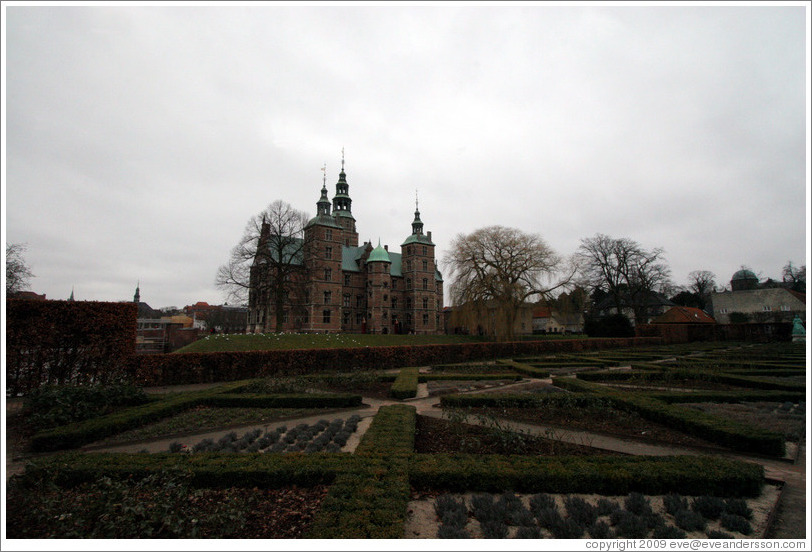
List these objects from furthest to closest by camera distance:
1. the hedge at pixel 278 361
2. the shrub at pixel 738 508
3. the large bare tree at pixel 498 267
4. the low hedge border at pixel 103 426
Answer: the large bare tree at pixel 498 267, the hedge at pixel 278 361, the low hedge border at pixel 103 426, the shrub at pixel 738 508

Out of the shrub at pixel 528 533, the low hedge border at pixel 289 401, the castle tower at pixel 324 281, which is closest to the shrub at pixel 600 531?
the shrub at pixel 528 533

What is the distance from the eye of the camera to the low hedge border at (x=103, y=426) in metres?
6.71

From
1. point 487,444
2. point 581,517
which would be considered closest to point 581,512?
point 581,517

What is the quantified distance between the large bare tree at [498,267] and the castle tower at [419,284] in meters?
21.9

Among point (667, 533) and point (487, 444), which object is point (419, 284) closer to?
point (487, 444)

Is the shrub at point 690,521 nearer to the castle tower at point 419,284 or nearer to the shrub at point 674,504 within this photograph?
the shrub at point 674,504

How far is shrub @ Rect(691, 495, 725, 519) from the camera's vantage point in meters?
4.16

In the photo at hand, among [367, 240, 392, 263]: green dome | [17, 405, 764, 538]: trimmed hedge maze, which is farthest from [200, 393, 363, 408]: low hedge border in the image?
[367, 240, 392, 263]: green dome

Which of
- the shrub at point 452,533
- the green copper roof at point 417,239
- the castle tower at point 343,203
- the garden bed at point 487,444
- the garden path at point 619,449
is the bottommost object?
the garden path at point 619,449

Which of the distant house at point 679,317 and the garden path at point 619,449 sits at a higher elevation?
the distant house at point 679,317

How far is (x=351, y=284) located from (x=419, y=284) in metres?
9.86

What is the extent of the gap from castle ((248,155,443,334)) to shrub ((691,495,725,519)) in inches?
1468

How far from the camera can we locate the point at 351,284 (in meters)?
53.9

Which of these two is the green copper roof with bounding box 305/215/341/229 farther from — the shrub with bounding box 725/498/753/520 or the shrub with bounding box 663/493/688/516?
the shrub with bounding box 725/498/753/520
